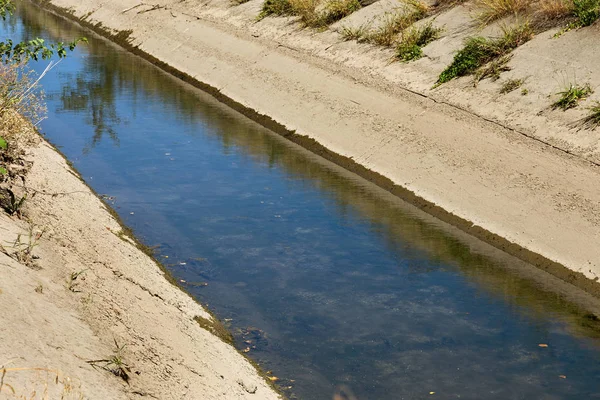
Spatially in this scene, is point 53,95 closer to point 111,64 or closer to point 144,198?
point 111,64

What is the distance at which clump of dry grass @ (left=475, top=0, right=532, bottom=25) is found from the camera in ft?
68.0

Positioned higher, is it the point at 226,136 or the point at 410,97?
the point at 410,97

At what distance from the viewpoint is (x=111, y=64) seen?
95.0 ft

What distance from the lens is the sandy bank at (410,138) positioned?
14.1 meters

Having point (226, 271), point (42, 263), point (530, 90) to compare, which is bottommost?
point (226, 271)

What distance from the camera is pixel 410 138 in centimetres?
1792

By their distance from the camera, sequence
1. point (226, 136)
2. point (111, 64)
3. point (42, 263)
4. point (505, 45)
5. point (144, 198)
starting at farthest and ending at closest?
point (111, 64) → point (226, 136) → point (505, 45) → point (144, 198) → point (42, 263)

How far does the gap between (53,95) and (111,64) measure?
509 cm

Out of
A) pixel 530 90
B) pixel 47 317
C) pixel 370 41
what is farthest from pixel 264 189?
pixel 47 317

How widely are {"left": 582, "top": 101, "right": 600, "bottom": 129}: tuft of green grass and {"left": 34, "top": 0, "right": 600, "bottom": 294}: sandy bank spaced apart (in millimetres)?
732

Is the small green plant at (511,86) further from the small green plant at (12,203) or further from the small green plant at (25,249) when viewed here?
the small green plant at (25,249)

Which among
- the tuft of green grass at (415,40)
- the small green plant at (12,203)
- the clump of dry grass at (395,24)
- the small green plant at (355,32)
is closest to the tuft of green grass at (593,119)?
the tuft of green grass at (415,40)

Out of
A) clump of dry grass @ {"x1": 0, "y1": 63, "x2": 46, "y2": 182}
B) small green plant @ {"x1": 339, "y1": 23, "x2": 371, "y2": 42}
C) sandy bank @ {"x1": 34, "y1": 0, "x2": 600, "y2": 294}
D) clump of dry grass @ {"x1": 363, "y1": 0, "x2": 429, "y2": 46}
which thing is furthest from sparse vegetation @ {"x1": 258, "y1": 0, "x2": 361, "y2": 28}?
clump of dry grass @ {"x1": 0, "y1": 63, "x2": 46, "y2": 182}

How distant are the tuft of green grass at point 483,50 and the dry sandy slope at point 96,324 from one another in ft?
32.3
